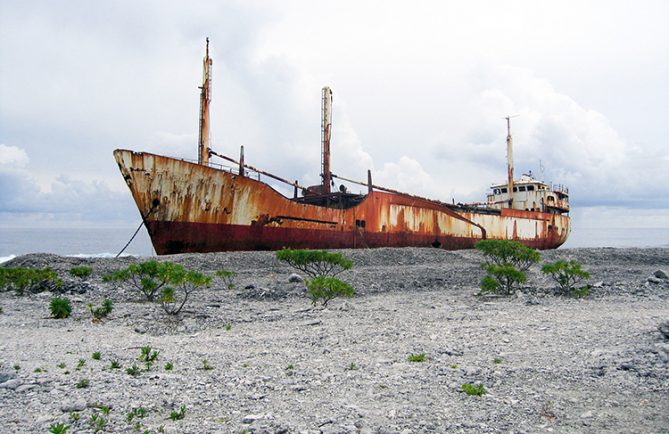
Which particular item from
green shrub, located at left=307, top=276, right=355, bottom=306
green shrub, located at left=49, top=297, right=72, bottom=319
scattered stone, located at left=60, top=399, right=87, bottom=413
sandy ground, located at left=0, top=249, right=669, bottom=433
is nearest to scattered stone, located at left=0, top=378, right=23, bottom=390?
sandy ground, located at left=0, top=249, right=669, bottom=433

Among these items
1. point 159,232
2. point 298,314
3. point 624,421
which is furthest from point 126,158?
point 624,421

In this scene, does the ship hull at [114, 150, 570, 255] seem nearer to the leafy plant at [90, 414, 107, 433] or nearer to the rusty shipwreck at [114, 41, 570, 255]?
the rusty shipwreck at [114, 41, 570, 255]

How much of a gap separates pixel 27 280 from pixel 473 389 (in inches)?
483

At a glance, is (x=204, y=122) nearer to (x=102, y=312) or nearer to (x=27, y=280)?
(x=27, y=280)

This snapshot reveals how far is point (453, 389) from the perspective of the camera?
4.76m

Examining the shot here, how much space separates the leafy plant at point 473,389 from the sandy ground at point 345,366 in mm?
94

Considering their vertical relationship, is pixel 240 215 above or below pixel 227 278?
above

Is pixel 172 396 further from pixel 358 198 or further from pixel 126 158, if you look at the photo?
pixel 358 198

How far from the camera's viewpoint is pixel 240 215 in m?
20.4

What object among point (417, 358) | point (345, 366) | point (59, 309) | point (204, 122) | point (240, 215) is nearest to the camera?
point (345, 366)

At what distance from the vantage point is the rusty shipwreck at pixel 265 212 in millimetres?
18625

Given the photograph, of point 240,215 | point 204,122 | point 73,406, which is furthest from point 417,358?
point 204,122

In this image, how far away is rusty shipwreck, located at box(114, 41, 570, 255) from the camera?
18.6 meters

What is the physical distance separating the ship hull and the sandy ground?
7656 mm
